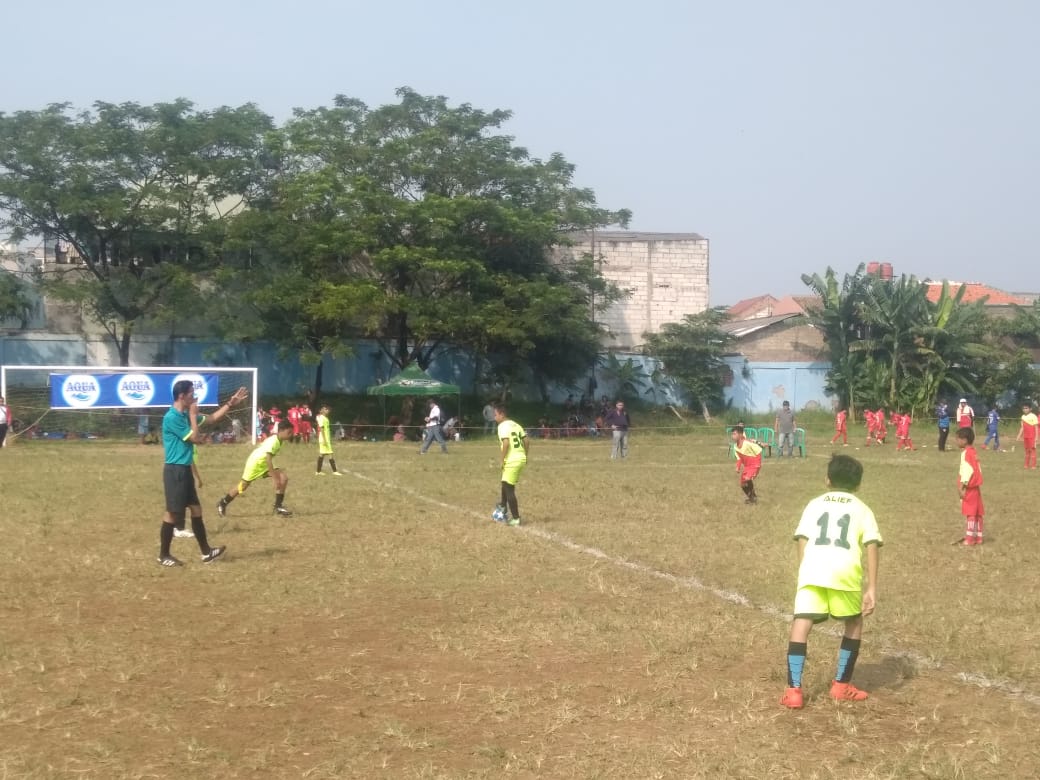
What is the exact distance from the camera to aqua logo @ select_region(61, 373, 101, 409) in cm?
3231

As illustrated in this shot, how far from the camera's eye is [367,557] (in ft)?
40.4

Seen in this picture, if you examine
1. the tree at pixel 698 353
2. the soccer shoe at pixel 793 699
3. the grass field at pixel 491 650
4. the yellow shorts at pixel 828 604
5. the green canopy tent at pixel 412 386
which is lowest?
the grass field at pixel 491 650

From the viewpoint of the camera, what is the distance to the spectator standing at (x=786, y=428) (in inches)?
1205

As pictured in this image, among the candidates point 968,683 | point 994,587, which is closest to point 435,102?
point 994,587

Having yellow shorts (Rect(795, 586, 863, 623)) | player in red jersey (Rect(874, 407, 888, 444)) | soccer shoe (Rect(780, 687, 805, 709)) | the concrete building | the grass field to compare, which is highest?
the concrete building

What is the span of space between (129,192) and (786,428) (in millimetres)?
22509

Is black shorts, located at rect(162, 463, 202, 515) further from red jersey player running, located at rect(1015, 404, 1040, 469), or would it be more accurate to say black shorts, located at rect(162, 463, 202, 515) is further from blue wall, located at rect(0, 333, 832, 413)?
blue wall, located at rect(0, 333, 832, 413)

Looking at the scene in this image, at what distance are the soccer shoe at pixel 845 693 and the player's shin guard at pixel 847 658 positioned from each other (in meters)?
0.03

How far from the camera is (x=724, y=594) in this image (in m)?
10.2

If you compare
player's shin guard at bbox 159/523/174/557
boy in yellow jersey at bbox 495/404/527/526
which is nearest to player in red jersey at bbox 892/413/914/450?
boy in yellow jersey at bbox 495/404/527/526

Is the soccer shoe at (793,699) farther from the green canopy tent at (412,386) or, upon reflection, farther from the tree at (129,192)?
the tree at (129,192)

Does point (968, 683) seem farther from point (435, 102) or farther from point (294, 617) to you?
point (435, 102)

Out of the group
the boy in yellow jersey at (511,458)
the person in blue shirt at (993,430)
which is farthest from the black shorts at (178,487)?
the person in blue shirt at (993,430)

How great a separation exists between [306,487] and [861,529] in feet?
47.5
